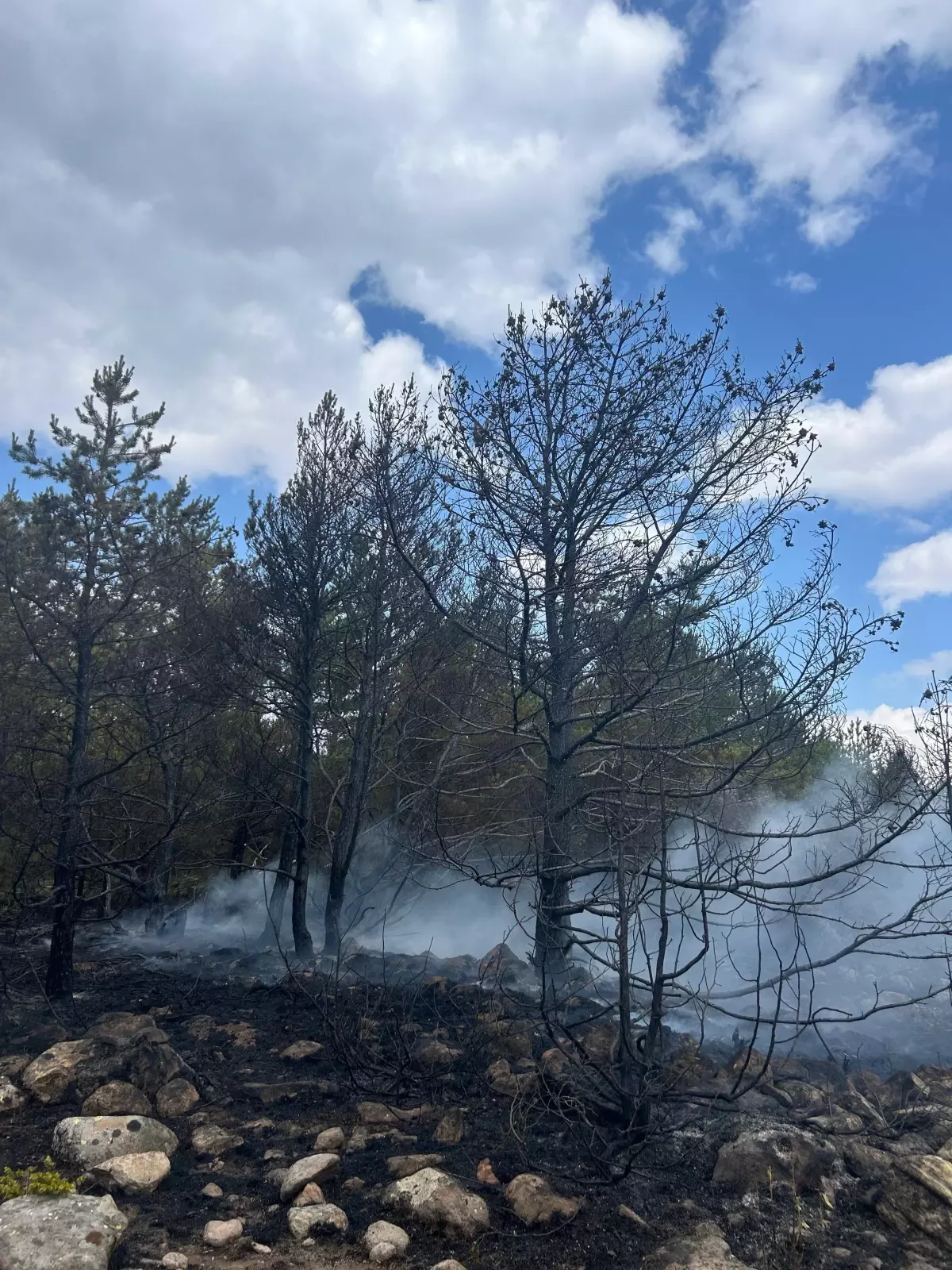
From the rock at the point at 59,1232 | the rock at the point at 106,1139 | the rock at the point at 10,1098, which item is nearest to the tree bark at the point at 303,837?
the rock at the point at 10,1098

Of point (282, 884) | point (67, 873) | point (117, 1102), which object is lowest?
point (117, 1102)

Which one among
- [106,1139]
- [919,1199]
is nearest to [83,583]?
[106,1139]

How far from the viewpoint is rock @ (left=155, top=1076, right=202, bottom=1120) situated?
562 cm

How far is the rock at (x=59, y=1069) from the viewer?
19.2 ft

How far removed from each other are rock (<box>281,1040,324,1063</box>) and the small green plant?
2476 millimetres

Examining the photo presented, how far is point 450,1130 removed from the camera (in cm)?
516

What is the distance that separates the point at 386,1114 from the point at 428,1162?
0.91m

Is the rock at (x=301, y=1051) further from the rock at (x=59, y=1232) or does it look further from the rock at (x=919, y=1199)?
the rock at (x=919, y=1199)

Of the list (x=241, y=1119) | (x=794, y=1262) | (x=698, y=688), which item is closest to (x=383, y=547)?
(x=698, y=688)

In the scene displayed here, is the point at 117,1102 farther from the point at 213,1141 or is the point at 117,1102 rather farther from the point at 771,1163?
the point at 771,1163

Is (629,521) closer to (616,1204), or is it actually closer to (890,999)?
(616,1204)

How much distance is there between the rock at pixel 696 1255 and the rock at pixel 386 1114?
1971 millimetres

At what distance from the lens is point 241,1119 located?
5.59m

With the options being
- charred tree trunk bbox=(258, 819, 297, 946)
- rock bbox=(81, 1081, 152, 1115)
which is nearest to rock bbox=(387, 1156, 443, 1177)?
rock bbox=(81, 1081, 152, 1115)
